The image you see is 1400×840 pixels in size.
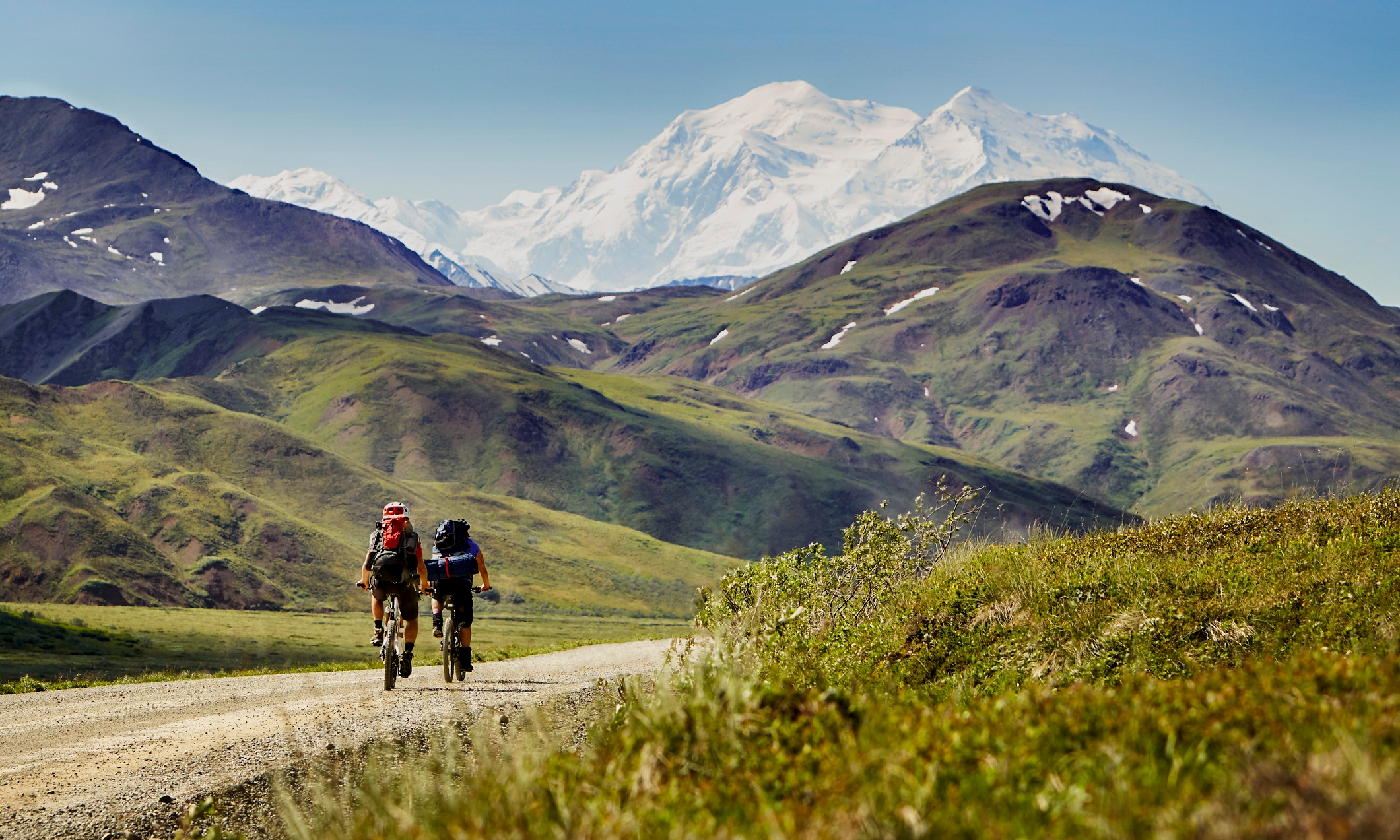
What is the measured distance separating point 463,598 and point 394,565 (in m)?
2.02

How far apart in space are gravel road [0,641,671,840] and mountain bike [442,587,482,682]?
0.89ft

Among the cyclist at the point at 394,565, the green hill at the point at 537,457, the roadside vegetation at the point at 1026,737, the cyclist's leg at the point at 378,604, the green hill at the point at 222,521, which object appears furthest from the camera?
the green hill at the point at 537,457

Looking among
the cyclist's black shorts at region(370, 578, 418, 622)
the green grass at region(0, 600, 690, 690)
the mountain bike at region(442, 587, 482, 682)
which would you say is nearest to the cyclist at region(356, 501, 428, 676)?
the cyclist's black shorts at region(370, 578, 418, 622)

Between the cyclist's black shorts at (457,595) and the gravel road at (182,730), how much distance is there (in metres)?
1.15

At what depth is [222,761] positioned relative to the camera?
11.4 m

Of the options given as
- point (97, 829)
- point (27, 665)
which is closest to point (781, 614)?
point (97, 829)

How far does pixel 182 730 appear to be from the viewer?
43.2 ft

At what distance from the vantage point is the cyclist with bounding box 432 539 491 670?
17625mm

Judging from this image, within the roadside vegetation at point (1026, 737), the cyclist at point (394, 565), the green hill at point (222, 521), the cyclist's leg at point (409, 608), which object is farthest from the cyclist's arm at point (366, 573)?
the green hill at point (222, 521)

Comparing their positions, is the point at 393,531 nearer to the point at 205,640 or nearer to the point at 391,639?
the point at 391,639

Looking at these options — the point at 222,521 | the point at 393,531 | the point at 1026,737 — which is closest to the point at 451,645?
the point at 393,531

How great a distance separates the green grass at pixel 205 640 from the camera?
40594 millimetres

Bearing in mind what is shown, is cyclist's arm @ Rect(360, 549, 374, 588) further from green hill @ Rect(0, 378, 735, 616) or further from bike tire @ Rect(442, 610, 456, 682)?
green hill @ Rect(0, 378, 735, 616)

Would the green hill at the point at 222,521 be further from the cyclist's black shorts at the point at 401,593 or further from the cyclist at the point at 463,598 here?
the cyclist's black shorts at the point at 401,593
